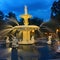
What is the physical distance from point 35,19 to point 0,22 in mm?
25900

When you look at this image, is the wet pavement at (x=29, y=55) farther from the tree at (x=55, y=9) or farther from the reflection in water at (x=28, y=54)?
the tree at (x=55, y=9)

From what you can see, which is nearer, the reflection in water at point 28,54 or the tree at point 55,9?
the reflection in water at point 28,54

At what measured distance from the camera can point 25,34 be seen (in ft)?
141

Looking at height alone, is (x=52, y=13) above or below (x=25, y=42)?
above

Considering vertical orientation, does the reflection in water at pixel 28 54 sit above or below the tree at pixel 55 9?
below

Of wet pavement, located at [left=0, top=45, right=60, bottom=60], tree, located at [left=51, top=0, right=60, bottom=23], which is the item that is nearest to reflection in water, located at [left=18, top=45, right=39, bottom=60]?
wet pavement, located at [left=0, top=45, right=60, bottom=60]

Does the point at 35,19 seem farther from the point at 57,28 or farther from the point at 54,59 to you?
the point at 54,59

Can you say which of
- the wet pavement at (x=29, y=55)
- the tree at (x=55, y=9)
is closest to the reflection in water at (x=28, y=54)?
the wet pavement at (x=29, y=55)

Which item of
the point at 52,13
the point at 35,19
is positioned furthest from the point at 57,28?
the point at 35,19

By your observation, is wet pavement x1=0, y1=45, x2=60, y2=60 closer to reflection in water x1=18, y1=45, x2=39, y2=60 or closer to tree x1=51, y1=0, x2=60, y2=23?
reflection in water x1=18, y1=45, x2=39, y2=60

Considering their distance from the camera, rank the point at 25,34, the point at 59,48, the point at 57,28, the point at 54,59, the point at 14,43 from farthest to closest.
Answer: the point at 57,28, the point at 25,34, the point at 14,43, the point at 59,48, the point at 54,59

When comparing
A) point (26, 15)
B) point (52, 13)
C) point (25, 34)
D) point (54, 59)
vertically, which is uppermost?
point (52, 13)

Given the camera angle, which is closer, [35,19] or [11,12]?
[35,19]

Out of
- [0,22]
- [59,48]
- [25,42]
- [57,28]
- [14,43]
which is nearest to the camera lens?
[59,48]
